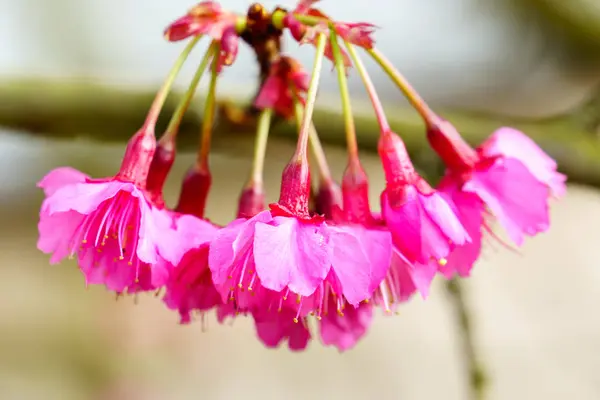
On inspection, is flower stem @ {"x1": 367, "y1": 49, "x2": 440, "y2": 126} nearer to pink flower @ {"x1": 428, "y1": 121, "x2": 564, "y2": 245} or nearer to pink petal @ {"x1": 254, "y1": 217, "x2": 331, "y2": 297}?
pink flower @ {"x1": 428, "y1": 121, "x2": 564, "y2": 245}

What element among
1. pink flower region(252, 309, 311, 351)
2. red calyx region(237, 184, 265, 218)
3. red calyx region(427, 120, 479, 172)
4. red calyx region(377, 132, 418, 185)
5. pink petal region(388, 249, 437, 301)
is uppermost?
red calyx region(427, 120, 479, 172)

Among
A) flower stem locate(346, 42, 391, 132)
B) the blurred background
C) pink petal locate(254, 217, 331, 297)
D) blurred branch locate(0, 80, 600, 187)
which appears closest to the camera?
pink petal locate(254, 217, 331, 297)

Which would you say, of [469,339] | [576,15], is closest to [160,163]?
[469,339]

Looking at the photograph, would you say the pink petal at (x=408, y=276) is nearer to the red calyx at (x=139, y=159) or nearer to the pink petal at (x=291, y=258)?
the pink petal at (x=291, y=258)

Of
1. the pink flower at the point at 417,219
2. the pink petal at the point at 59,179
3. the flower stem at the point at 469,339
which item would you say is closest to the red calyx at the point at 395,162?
the pink flower at the point at 417,219

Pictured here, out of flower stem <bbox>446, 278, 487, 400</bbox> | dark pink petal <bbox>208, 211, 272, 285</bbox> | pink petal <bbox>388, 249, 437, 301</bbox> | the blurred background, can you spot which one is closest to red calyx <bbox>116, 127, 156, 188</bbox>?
dark pink petal <bbox>208, 211, 272, 285</bbox>

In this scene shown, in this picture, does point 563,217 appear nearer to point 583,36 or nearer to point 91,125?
point 583,36
